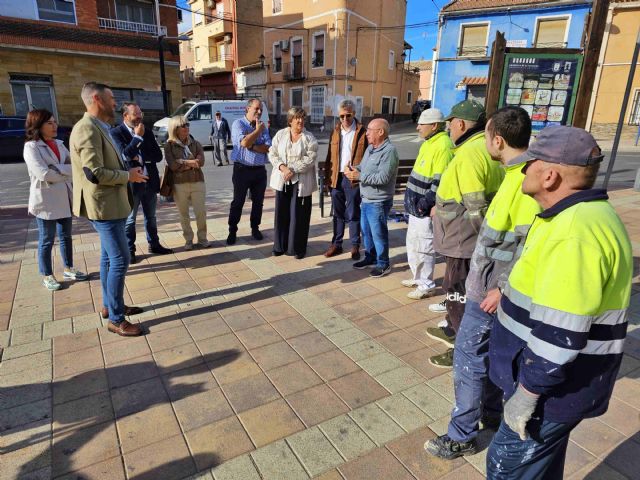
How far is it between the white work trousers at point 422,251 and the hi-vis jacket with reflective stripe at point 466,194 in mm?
1211

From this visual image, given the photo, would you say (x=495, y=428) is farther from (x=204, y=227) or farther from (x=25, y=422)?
(x=204, y=227)

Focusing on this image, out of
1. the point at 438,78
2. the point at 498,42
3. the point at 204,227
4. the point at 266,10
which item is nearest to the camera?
the point at 498,42

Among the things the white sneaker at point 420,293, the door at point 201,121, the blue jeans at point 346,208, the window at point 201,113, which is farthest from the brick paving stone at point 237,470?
the window at point 201,113

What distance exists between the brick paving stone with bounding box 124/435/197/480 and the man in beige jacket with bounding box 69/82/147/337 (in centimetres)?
131

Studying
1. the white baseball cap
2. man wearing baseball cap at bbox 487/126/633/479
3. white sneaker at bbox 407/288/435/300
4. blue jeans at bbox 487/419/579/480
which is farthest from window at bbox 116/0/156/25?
blue jeans at bbox 487/419/579/480

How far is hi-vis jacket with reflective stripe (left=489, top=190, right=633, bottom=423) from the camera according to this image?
4.28 feet

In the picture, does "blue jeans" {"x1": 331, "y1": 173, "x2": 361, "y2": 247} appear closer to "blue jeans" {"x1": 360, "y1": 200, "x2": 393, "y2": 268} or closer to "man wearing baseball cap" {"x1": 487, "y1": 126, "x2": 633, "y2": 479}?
"blue jeans" {"x1": 360, "y1": 200, "x2": 393, "y2": 268}

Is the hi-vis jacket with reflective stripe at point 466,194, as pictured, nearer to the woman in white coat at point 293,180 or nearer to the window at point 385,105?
the woman in white coat at point 293,180

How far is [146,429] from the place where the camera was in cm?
241

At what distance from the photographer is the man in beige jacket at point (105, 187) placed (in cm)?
307

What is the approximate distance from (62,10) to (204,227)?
2243 cm

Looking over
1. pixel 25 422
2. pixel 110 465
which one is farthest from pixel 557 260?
pixel 25 422

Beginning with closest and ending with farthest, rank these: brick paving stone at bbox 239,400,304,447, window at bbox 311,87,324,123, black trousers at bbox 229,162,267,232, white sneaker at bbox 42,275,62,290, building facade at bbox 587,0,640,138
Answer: brick paving stone at bbox 239,400,304,447 → white sneaker at bbox 42,275,62,290 → black trousers at bbox 229,162,267,232 → building facade at bbox 587,0,640,138 → window at bbox 311,87,324,123

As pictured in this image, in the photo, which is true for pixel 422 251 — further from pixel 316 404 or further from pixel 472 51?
pixel 472 51
